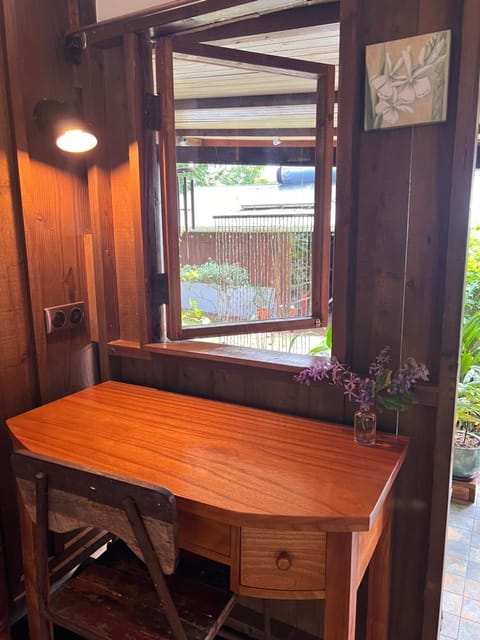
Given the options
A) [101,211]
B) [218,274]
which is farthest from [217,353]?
[101,211]

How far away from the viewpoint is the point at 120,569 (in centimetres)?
136

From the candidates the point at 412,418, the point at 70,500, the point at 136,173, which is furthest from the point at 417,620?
the point at 136,173

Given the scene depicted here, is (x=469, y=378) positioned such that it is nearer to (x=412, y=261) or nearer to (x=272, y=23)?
(x=412, y=261)

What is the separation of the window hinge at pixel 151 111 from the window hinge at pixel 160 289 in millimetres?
504

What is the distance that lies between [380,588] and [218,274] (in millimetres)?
1147

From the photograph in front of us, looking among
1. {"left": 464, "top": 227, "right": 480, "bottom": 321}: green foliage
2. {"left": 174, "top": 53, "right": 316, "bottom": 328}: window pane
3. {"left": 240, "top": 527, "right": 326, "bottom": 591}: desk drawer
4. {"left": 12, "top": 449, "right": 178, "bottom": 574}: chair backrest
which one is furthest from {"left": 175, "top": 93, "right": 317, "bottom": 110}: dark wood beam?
{"left": 464, "top": 227, "right": 480, "bottom": 321}: green foliage

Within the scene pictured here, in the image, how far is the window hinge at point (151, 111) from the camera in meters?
1.61

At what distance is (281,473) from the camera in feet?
3.77

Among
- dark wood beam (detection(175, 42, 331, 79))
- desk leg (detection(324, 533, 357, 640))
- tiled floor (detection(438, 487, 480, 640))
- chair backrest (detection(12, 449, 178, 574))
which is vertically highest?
dark wood beam (detection(175, 42, 331, 79))

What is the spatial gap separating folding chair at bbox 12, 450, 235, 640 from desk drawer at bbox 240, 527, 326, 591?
0.55 feet

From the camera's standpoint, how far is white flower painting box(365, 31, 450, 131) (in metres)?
1.18

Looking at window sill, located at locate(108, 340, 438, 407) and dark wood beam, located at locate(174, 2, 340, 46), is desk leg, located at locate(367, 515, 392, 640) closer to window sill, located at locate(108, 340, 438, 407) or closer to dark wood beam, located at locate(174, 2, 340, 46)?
window sill, located at locate(108, 340, 438, 407)

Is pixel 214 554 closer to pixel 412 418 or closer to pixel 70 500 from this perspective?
pixel 70 500

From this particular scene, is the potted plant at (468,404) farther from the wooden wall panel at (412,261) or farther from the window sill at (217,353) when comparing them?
the window sill at (217,353)
